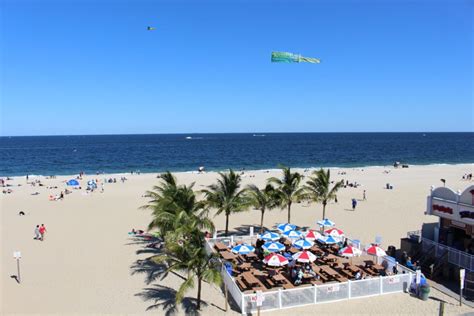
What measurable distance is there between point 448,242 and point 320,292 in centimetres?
740

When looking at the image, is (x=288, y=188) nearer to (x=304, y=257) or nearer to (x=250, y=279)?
(x=304, y=257)

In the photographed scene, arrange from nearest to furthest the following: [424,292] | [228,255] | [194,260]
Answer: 1. [194,260]
2. [424,292]
3. [228,255]

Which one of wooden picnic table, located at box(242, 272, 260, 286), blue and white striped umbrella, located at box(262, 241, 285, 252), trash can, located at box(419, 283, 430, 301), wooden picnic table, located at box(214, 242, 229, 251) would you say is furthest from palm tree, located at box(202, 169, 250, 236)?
trash can, located at box(419, 283, 430, 301)

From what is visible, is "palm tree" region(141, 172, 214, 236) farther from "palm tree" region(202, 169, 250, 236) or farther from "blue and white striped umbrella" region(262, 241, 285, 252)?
"blue and white striped umbrella" region(262, 241, 285, 252)

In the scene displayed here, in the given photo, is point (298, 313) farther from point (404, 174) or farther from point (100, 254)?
point (404, 174)

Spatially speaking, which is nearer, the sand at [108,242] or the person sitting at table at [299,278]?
the sand at [108,242]

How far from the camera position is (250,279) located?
15.3 metres

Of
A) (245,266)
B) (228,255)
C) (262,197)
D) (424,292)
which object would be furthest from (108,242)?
(424,292)

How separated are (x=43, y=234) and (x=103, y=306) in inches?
451

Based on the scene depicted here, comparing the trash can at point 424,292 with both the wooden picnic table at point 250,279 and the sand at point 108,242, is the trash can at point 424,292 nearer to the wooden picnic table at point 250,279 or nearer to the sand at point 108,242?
the sand at point 108,242

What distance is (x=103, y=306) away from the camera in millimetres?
13797

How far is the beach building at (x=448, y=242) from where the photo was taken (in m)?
15.9

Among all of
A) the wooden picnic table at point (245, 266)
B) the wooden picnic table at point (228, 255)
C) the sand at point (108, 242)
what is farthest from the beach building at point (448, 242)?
the wooden picnic table at point (228, 255)

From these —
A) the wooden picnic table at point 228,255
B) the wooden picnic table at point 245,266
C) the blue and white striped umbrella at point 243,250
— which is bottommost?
the wooden picnic table at point 245,266
